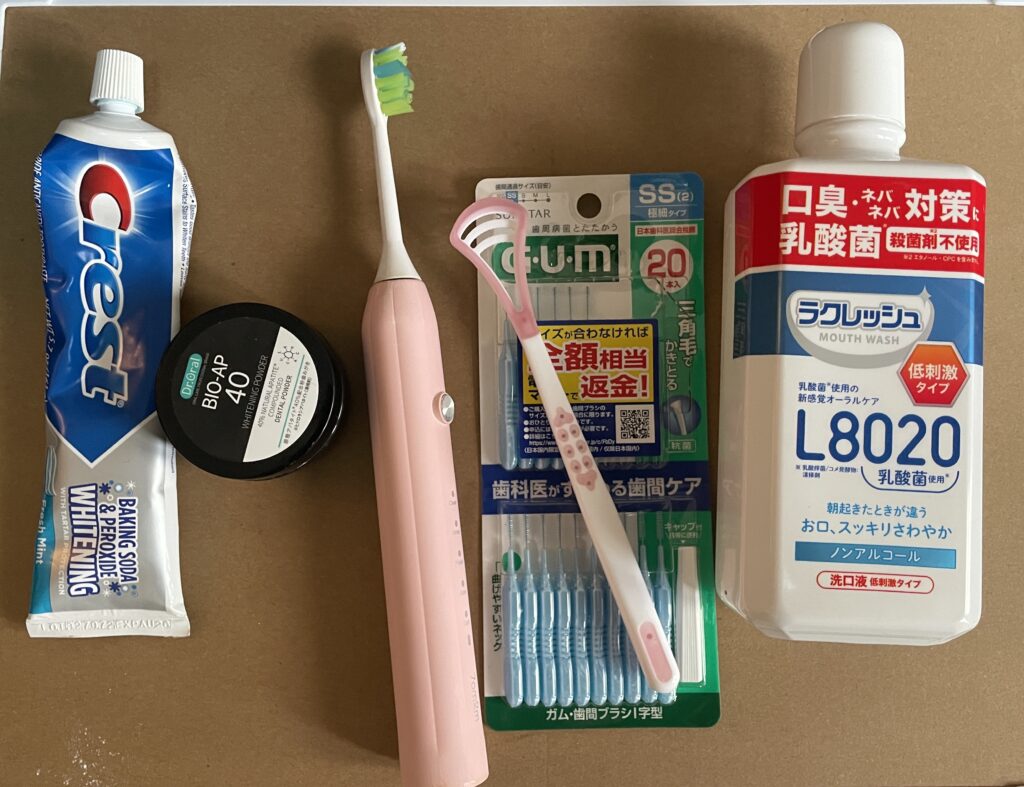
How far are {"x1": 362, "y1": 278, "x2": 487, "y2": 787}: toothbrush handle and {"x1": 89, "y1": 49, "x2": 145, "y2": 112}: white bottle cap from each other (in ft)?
0.74

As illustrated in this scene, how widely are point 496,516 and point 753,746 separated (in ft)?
0.78

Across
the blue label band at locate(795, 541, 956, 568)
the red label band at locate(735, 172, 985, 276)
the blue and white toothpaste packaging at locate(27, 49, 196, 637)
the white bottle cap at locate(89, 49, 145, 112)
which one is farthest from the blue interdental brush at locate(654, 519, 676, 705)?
the white bottle cap at locate(89, 49, 145, 112)

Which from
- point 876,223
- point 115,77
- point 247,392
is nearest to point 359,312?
point 247,392

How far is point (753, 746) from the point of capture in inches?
21.4

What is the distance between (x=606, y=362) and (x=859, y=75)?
233mm

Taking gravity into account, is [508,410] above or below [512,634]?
above

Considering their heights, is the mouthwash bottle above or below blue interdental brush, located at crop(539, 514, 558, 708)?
above

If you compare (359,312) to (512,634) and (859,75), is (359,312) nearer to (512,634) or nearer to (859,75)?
(512,634)

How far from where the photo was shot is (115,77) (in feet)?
1.71

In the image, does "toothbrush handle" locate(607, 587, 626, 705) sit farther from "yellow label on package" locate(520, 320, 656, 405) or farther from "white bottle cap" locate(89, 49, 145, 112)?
"white bottle cap" locate(89, 49, 145, 112)

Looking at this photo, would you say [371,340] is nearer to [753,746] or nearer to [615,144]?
[615,144]

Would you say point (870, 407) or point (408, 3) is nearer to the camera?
point (870, 407)

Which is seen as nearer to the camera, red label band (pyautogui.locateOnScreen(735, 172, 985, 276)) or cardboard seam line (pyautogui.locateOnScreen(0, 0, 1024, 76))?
red label band (pyautogui.locateOnScreen(735, 172, 985, 276))

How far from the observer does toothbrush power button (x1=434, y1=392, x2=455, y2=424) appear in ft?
1.64
